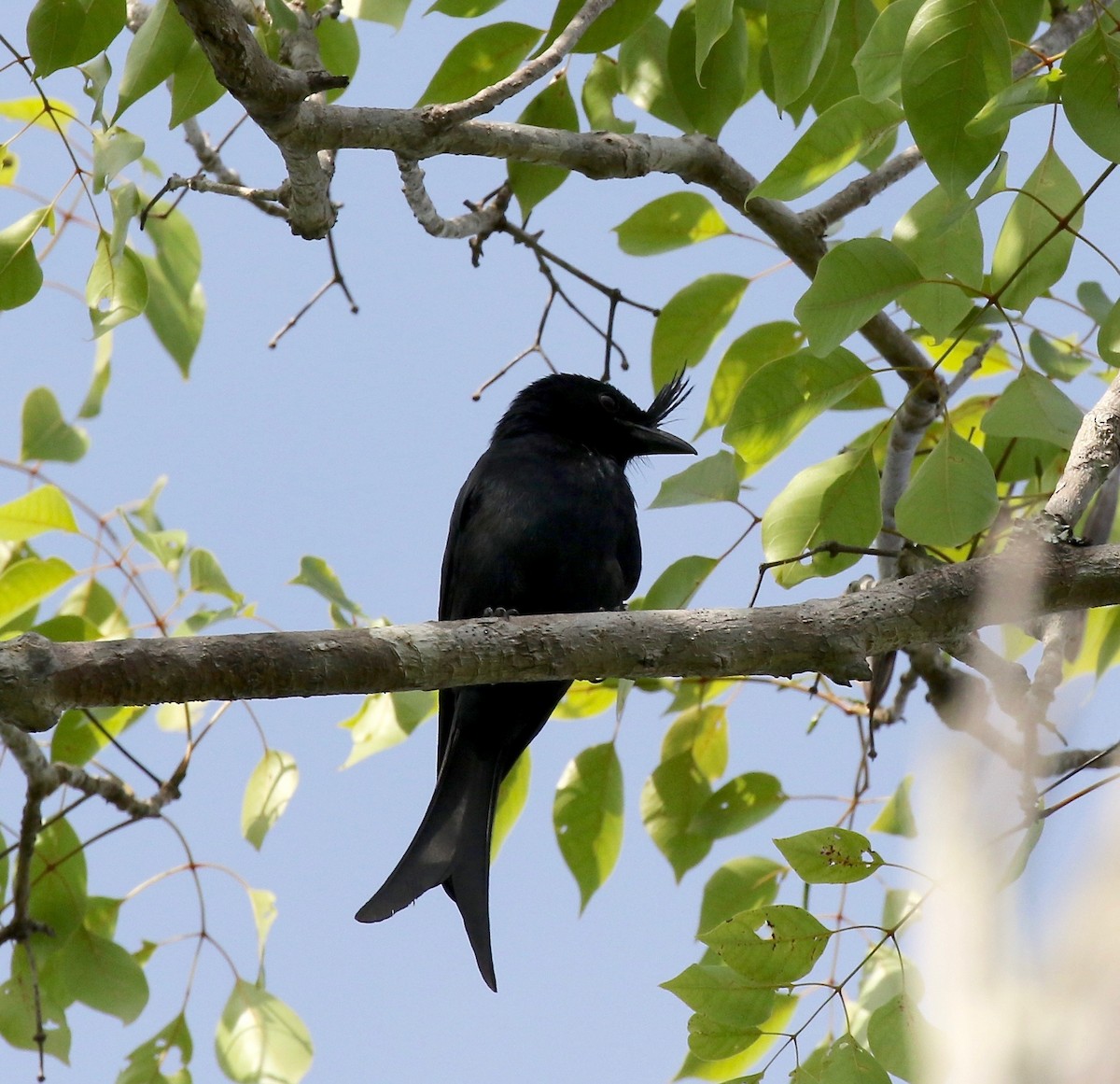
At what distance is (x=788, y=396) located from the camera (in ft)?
9.13

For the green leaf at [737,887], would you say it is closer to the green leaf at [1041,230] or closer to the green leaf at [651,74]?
the green leaf at [1041,230]

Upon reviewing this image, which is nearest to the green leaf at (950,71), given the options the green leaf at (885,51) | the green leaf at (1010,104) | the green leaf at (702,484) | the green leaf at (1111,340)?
the green leaf at (1010,104)

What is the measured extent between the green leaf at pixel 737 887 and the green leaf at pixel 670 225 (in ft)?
5.57

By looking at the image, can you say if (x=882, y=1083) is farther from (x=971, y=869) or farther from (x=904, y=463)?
(x=904, y=463)

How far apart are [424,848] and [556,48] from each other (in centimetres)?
224

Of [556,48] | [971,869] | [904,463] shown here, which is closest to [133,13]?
[556,48]

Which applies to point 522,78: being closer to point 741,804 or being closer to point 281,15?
point 281,15

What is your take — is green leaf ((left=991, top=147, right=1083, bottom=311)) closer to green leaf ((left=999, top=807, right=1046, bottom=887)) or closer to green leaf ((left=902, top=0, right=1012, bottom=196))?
green leaf ((left=902, top=0, right=1012, bottom=196))

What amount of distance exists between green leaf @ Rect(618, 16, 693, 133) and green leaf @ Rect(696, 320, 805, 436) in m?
0.57

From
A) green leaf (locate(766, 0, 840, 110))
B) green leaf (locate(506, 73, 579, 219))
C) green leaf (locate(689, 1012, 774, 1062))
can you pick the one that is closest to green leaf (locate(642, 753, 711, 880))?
green leaf (locate(689, 1012, 774, 1062))

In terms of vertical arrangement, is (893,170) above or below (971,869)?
above

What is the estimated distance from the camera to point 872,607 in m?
2.63

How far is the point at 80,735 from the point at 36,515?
625 millimetres

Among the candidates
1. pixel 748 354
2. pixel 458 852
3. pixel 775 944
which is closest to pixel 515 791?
pixel 458 852
